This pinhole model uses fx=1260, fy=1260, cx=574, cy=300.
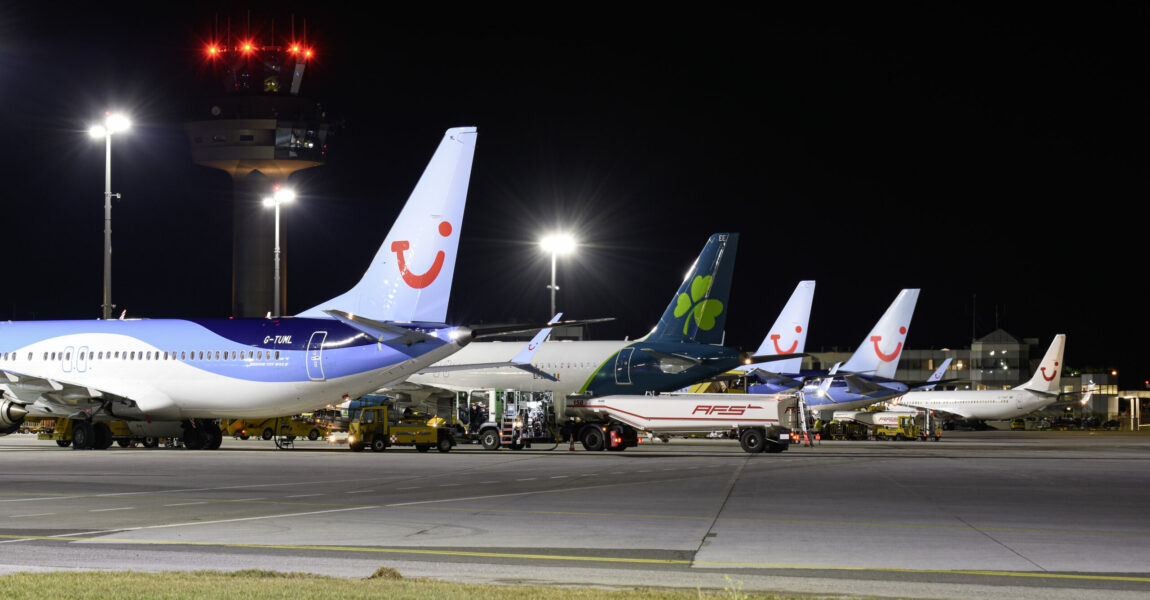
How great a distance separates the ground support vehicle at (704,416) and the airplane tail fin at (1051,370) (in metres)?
46.1

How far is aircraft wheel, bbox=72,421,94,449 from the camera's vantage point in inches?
1681

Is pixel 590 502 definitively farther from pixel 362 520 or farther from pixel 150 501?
pixel 150 501

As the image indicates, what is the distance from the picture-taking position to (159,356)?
40688 millimetres

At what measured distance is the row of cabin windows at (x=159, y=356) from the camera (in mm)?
38656

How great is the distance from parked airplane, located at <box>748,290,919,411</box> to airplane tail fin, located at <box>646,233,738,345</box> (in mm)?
14781

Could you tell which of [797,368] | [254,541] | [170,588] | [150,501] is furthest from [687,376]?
[170,588]

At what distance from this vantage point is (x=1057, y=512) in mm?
20281

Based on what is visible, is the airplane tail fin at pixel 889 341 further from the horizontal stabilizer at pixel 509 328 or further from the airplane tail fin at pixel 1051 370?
the horizontal stabilizer at pixel 509 328

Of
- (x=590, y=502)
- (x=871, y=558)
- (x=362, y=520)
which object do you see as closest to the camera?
(x=871, y=558)

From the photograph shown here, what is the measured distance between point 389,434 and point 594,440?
24.2 ft

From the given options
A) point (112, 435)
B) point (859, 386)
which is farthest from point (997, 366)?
point (112, 435)

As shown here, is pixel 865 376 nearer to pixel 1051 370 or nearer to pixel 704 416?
pixel 704 416

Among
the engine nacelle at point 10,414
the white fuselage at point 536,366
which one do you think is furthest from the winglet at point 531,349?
the engine nacelle at point 10,414

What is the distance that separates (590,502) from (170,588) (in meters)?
11.4
